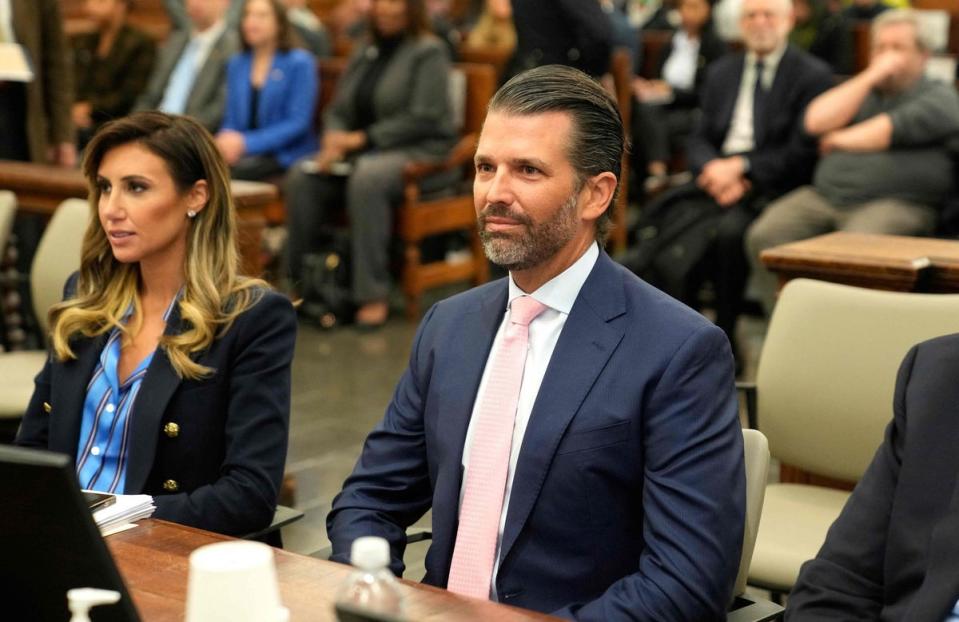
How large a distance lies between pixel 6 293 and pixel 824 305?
2.84 meters

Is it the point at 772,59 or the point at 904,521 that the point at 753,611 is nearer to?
the point at 904,521

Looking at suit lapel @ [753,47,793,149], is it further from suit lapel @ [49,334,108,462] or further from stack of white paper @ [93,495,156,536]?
stack of white paper @ [93,495,156,536]

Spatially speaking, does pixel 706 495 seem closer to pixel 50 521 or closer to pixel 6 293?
pixel 50 521

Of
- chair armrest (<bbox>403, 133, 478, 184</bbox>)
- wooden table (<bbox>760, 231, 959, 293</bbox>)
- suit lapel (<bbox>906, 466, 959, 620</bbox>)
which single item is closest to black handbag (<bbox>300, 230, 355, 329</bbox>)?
Answer: chair armrest (<bbox>403, 133, 478, 184</bbox>)

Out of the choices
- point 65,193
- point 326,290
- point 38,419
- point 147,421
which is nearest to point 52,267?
point 65,193

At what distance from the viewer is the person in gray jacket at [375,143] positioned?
6.35 m

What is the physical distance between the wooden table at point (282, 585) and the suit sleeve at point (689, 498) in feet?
0.90

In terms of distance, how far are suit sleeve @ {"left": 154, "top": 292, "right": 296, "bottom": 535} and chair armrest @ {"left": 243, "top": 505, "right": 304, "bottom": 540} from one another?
0.05 ft

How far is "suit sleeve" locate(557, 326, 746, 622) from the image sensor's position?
192cm

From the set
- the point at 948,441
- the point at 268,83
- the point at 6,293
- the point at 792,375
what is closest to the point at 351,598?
the point at 948,441

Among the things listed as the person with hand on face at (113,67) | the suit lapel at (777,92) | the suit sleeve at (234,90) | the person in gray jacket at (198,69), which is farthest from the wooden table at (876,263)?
the person with hand on face at (113,67)

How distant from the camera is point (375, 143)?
21.4 ft

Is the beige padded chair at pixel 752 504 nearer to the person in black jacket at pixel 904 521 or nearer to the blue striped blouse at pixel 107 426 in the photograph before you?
the person in black jacket at pixel 904 521

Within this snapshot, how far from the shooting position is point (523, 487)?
6.67 feet
